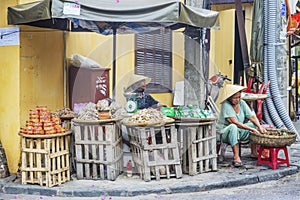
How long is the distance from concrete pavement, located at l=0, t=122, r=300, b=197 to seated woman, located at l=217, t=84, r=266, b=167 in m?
0.46

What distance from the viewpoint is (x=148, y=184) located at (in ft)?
21.7

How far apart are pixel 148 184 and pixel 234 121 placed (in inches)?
73.0

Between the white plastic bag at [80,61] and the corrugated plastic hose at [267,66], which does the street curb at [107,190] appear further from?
the corrugated plastic hose at [267,66]

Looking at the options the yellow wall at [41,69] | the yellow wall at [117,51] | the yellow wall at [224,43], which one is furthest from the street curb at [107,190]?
the yellow wall at [224,43]

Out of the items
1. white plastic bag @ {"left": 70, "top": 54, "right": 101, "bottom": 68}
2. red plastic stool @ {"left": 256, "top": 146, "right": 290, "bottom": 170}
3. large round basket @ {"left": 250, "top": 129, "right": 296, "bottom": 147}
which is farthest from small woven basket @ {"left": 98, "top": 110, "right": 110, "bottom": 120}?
red plastic stool @ {"left": 256, "top": 146, "right": 290, "bottom": 170}

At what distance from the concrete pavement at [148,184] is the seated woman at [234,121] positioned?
460mm

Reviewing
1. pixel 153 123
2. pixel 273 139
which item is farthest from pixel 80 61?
pixel 273 139

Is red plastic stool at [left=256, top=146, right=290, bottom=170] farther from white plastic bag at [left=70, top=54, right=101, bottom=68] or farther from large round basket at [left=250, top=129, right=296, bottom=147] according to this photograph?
white plastic bag at [left=70, top=54, right=101, bottom=68]

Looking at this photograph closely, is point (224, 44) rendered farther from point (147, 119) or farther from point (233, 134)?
point (147, 119)

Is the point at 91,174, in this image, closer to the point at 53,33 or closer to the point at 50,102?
the point at 50,102

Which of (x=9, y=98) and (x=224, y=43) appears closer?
(x=9, y=98)

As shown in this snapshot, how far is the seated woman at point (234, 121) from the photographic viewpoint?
7484 mm

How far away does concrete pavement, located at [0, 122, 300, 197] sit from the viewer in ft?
20.7

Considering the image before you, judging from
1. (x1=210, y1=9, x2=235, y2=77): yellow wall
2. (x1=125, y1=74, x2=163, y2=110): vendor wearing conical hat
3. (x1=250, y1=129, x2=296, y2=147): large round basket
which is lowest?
(x1=250, y1=129, x2=296, y2=147): large round basket
